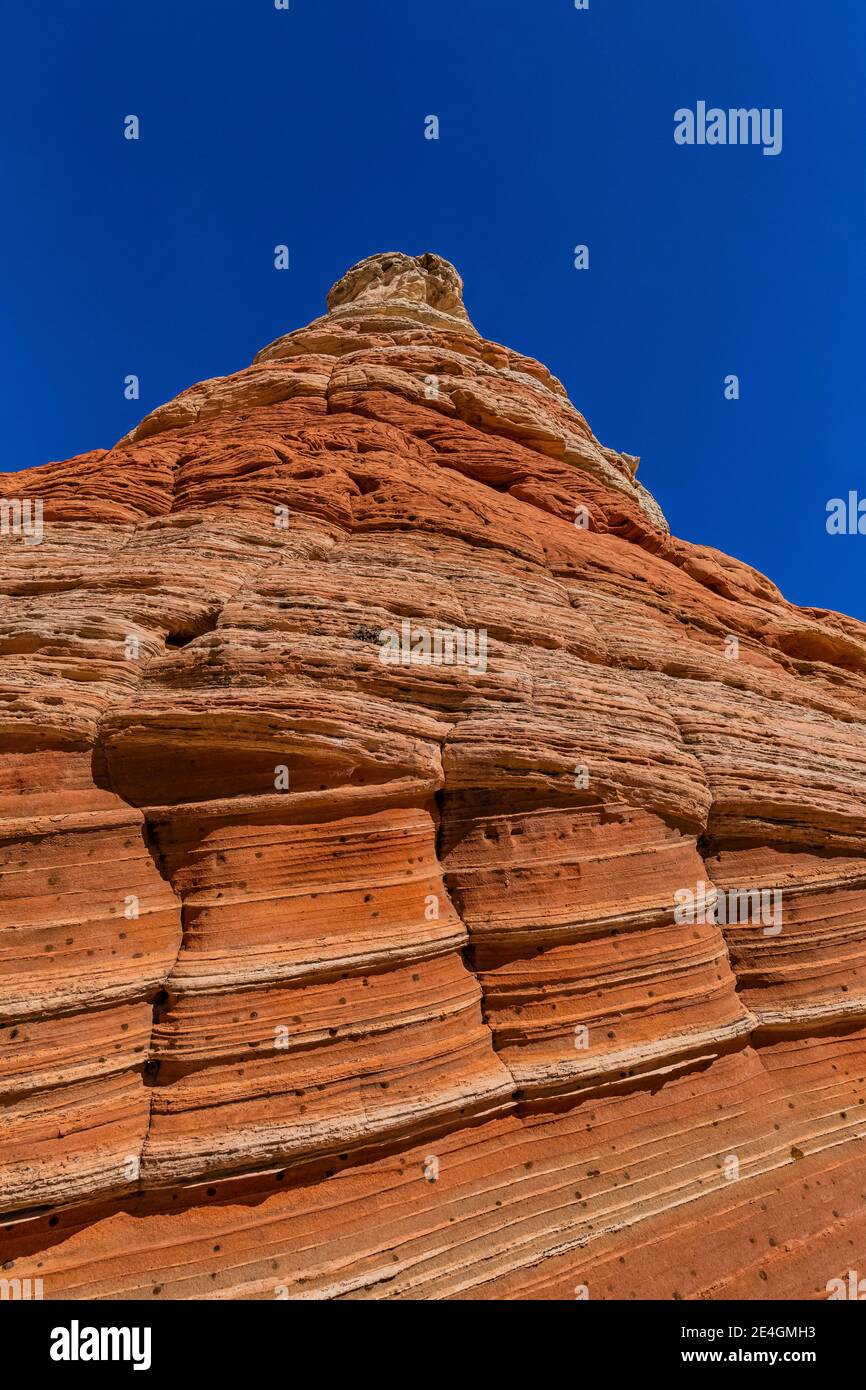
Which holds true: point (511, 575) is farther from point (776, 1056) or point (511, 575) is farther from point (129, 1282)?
point (129, 1282)

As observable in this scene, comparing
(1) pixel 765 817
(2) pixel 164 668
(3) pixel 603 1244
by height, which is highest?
(2) pixel 164 668

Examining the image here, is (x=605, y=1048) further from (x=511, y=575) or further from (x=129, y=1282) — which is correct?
(x=511, y=575)

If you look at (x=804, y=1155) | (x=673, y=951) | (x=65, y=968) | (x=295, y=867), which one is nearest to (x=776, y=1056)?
(x=804, y=1155)

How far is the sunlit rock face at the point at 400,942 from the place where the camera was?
6285 millimetres

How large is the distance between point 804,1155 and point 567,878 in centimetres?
443

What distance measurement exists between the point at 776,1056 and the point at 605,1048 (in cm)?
298

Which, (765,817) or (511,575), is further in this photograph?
(511,575)

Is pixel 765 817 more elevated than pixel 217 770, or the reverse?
pixel 217 770

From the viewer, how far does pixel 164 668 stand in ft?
31.2

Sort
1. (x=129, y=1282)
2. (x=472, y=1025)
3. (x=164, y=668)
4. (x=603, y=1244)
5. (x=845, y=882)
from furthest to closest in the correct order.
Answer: (x=845, y=882), (x=164, y=668), (x=472, y=1025), (x=603, y=1244), (x=129, y=1282)

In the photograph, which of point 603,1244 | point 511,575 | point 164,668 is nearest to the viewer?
point 603,1244

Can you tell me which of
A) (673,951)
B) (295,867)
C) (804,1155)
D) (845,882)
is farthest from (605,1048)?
(845,882)

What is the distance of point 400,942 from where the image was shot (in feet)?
25.6

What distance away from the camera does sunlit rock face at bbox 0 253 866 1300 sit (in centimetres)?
629
